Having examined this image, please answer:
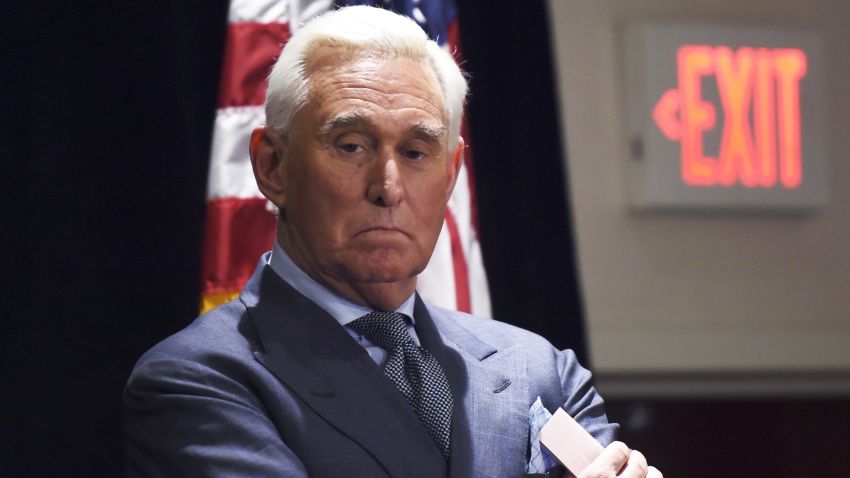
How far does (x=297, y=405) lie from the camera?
148 cm

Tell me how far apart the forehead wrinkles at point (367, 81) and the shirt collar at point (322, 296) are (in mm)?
219

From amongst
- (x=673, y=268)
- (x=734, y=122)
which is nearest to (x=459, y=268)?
(x=673, y=268)

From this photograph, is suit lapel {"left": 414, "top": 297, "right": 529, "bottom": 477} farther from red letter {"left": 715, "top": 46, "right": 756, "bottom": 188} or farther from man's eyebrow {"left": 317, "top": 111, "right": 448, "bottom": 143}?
red letter {"left": 715, "top": 46, "right": 756, "bottom": 188}

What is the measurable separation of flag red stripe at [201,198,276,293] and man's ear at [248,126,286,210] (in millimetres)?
828

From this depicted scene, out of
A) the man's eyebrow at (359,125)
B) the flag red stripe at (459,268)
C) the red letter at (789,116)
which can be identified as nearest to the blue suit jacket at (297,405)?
the man's eyebrow at (359,125)

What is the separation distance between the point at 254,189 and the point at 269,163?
0.87 m

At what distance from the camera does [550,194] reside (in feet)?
11.9

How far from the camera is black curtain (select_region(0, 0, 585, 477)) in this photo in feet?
9.37

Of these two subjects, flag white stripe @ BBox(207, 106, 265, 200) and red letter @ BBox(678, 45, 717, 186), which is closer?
flag white stripe @ BBox(207, 106, 265, 200)

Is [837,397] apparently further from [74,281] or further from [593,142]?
[74,281]

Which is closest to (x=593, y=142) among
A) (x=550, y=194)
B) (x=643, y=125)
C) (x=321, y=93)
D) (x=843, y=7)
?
(x=643, y=125)

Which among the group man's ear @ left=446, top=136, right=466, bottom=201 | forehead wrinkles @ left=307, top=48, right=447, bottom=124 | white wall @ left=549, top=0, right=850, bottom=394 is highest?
forehead wrinkles @ left=307, top=48, right=447, bottom=124

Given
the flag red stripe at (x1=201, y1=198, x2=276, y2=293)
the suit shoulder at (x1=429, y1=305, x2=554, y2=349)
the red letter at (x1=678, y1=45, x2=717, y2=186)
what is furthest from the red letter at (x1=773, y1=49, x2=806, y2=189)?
the suit shoulder at (x1=429, y1=305, x2=554, y2=349)

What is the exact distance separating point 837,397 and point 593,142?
135cm
